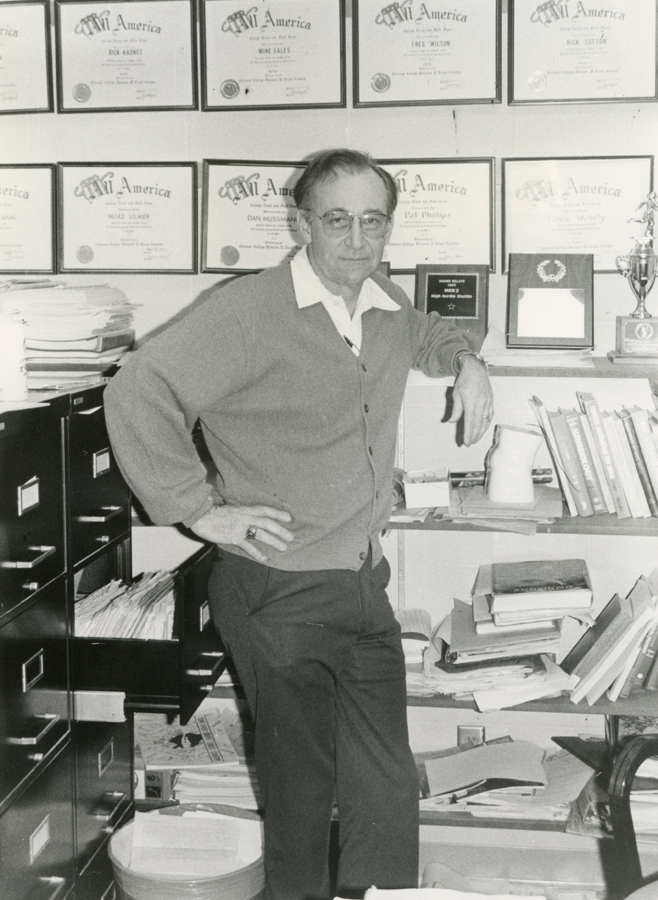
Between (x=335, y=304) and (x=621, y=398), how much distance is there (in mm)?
1002

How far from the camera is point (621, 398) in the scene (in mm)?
2500

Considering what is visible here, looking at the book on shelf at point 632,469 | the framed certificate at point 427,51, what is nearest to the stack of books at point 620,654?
the book on shelf at point 632,469

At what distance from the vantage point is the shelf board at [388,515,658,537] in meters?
2.17

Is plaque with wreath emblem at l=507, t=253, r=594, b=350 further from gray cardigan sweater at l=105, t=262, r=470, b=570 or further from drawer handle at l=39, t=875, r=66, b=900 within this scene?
drawer handle at l=39, t=875, r=66, b=900

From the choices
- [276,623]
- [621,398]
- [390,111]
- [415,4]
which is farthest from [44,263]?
[621,398]

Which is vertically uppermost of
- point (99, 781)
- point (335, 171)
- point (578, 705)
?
point (335, 171)

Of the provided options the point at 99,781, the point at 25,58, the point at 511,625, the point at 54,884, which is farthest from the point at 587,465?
the point at 25,58

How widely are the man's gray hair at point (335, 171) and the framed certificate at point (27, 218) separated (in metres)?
0.98

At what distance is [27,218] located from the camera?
2566 millimetres

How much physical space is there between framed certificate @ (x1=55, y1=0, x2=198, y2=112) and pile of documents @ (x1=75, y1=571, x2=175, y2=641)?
1.26 m

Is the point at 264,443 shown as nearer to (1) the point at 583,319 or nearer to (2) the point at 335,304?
(2) the point at 335,304

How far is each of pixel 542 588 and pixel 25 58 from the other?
1.90 metres

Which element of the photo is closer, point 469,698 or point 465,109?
point 469,698

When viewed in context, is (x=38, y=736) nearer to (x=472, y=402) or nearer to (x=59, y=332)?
(x=59, y=332)
